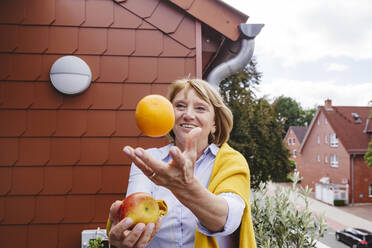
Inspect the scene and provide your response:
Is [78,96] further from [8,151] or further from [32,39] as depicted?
[8,151]

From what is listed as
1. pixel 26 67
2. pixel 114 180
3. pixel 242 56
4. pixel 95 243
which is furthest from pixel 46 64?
pixel 242 56

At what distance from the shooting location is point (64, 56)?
258cm

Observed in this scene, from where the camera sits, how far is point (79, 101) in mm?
2605

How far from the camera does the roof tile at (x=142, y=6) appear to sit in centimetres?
270

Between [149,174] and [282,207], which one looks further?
[282,207]

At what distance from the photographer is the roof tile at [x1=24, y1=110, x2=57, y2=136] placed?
2547mm

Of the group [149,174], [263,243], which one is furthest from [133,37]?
[263,243]

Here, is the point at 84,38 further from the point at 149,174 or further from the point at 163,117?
the point at 149,174

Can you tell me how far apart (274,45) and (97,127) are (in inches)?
2049

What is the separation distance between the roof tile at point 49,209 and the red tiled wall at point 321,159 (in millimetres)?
24021

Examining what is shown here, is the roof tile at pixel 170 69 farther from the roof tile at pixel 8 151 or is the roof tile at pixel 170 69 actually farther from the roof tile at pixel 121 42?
the roof tile at pixel 8 151

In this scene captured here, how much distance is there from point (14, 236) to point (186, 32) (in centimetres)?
→ 281

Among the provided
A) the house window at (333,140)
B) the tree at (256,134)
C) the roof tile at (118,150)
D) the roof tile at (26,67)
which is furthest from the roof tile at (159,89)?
the house window at (333,140)

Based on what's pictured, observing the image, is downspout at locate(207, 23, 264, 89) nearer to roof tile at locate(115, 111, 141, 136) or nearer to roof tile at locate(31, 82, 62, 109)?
roof tile at locate(115, 111, 141, 136)
